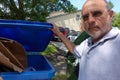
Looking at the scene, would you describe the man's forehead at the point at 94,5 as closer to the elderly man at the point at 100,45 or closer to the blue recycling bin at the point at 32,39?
the elderly man at the point at 100,45

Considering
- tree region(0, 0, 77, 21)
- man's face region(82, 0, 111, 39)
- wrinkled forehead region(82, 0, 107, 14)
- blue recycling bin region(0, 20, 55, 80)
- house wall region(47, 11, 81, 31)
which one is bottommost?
house wall region(47, 11, 81, 31)

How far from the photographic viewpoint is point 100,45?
2.45m

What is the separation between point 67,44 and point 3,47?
69cm

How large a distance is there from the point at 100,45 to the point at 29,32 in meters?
1.08

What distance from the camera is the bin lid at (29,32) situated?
3.06 metres

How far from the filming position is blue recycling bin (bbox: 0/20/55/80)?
8.84 ft

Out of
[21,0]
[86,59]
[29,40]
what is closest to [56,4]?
[21,0]

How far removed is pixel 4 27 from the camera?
3109mm

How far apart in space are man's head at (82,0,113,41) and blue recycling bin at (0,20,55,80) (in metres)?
0.58

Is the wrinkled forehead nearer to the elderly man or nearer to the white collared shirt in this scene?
the elderly man

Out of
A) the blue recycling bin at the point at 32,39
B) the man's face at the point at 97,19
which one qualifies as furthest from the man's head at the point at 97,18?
the blue recycling bin at the point at 32,39

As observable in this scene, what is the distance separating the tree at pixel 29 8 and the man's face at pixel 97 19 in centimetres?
1196

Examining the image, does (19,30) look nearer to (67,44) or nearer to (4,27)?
(4,27)

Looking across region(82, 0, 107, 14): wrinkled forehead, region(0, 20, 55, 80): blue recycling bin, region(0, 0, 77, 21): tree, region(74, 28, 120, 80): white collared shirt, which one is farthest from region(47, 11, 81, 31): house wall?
region(74, 28, 120, 80): white collared shirt
